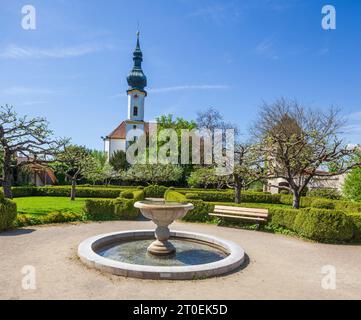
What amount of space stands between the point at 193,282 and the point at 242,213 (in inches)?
320

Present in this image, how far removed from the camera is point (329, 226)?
36.6 ft

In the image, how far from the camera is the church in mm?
55781

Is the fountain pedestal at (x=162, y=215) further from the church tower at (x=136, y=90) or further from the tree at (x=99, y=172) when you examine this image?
the church tower at (x=136, y=90)

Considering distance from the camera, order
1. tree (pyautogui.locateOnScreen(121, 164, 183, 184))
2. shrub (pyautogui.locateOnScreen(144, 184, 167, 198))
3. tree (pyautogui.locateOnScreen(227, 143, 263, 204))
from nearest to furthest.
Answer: tree (pyautogui.locateOnScreen(227, 143, 263, 204)), shrub (pyautogui.locateOnScreen(144, 184, 167, 198)), tree (pyautogui.locateOnScreen(121, 164, 183, 184))

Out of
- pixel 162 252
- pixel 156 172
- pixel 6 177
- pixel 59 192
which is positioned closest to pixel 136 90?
pixel 156 172

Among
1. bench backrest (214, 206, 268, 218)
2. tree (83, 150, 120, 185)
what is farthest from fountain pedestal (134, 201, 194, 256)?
tree (83, 150, 120, 185)

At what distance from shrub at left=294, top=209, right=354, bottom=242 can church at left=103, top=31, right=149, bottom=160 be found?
154 feet

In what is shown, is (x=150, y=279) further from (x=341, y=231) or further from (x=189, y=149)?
(x=189, y=149)

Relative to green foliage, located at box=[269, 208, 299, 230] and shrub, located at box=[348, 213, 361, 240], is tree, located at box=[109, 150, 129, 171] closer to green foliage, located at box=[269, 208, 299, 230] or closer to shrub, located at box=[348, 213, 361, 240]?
green foliage, located at box=[269, 208, 299, 230]

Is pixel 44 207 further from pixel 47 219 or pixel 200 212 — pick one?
pixel 200 212

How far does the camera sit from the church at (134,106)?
55.8 meters

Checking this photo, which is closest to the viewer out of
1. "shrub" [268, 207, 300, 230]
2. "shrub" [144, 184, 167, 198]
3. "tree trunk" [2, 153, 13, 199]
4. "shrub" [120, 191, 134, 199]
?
"shrub" [268, 207, 300, 230]

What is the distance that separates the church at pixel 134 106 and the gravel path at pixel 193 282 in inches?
1798
